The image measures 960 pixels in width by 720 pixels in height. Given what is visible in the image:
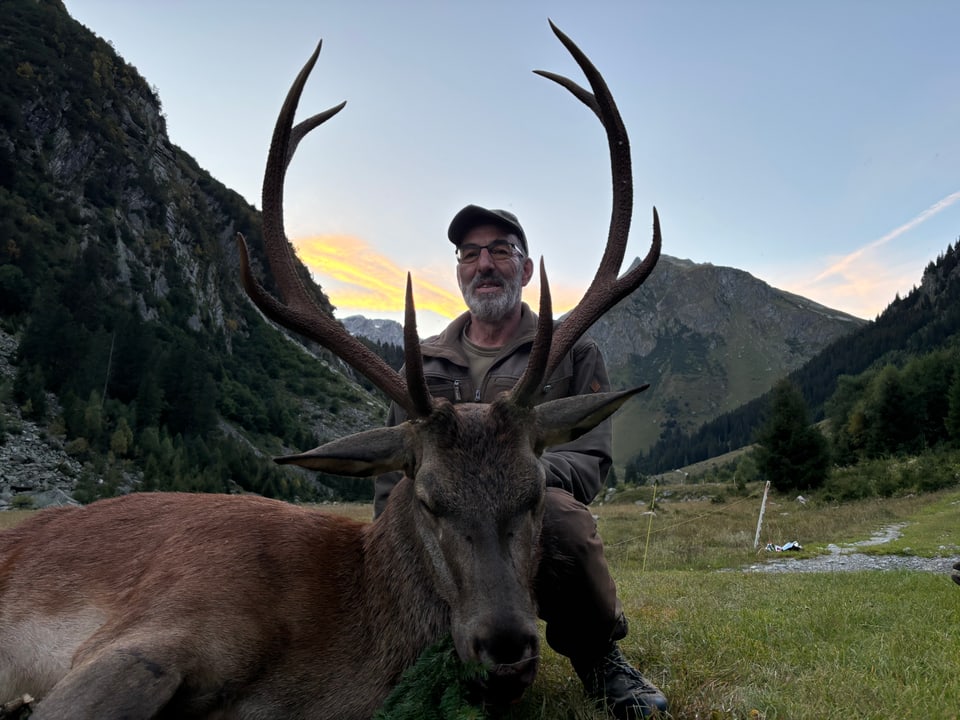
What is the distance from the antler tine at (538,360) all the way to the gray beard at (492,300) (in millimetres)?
2232

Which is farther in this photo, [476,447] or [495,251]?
[495,251]

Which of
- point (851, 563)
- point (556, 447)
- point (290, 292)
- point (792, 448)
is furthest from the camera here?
point (792, 448)

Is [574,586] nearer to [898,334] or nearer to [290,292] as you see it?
[290,292]

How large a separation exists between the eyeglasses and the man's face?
0.07 ft

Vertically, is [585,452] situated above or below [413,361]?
below

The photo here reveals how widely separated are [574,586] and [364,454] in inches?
59.0

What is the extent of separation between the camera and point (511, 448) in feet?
11.6

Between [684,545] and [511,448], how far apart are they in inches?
750

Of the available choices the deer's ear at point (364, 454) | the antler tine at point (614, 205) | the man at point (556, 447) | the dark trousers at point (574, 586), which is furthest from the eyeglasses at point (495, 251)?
the deer's ear at point (364, 454)

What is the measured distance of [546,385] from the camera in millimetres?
4758

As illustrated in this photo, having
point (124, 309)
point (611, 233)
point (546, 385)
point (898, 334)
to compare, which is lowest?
point (546, 385)

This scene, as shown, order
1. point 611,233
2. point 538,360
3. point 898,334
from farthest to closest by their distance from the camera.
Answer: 1. point 898,334
2. point 611,233
3. point 538,360

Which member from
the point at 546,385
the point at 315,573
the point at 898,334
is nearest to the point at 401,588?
the point at 315,573

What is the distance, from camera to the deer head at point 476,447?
302 centimetres
